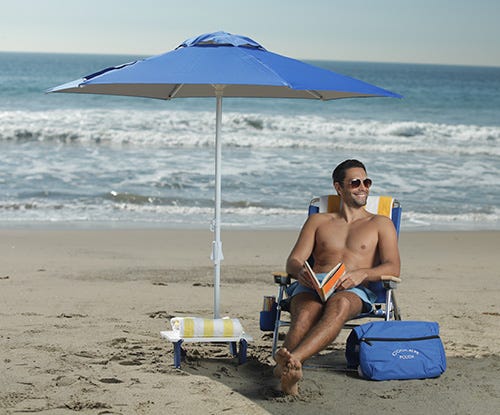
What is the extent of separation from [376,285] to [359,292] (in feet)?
1.04

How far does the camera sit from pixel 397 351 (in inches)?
182

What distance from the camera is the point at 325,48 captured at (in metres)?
42.6

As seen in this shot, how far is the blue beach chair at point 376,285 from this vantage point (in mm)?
4891

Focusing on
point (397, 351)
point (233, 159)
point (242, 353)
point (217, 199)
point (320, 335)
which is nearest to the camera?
point (320, 335)

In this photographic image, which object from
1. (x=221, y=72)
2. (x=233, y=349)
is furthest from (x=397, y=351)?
(x=221, y=72)

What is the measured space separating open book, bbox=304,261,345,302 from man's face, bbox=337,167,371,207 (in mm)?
534

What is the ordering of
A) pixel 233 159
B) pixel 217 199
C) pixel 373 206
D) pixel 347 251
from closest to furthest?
pixel 217 199 < pixel 347 251 < pixel 373 206 < pixel 233 159

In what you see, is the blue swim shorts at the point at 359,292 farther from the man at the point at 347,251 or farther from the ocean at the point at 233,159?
the ocean at the point at 233,159

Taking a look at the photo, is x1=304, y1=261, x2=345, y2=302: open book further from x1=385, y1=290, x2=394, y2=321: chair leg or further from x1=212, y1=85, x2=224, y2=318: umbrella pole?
x1=212, y1=85, x2=224, y2=318: umbrella pole

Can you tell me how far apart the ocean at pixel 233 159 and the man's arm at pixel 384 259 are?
5.14m

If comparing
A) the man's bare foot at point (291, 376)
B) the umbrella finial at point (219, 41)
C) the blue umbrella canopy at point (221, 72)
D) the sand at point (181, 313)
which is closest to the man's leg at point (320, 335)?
the man's bare foot at point (291, 376)

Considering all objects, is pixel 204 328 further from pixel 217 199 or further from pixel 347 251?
pixel 347 251

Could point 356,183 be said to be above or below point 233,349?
above

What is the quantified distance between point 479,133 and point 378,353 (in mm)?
21593
